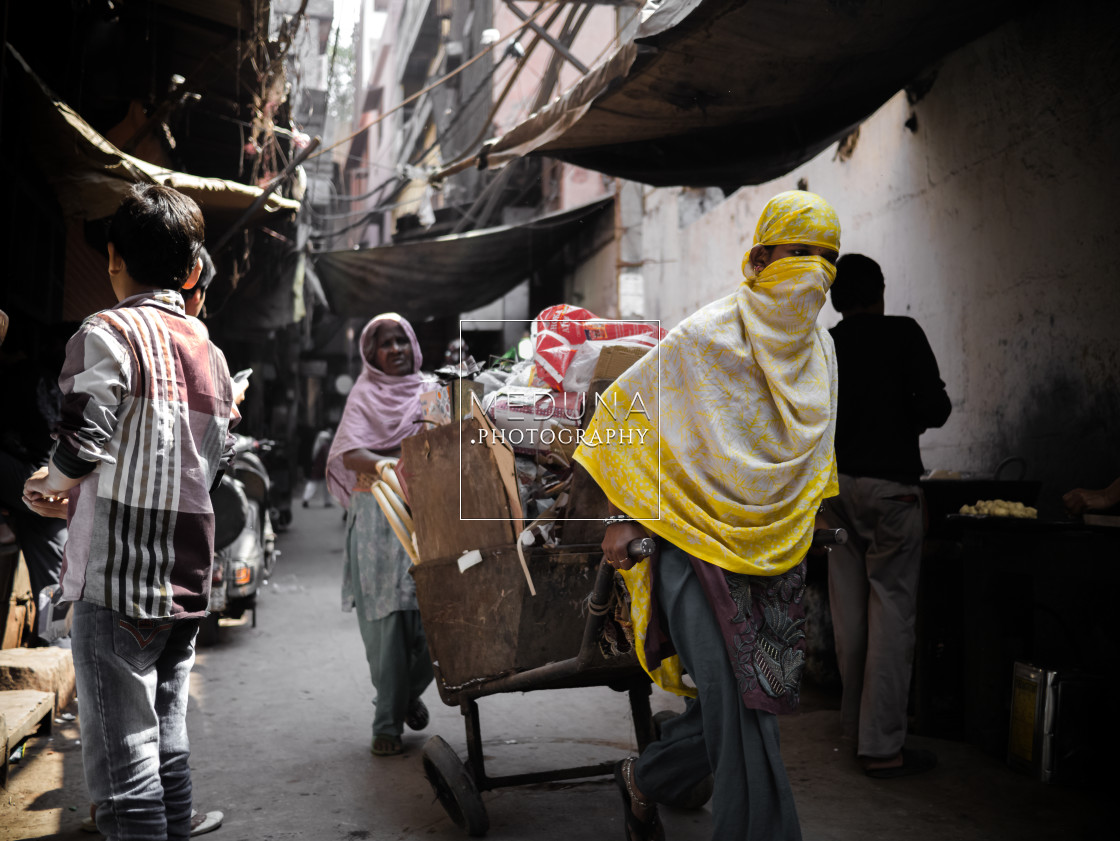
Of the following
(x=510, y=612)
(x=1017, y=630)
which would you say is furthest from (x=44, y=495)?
(x=1017, y=630)

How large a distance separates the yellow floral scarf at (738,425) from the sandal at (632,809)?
18.1 inches

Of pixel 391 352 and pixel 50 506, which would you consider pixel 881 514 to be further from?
pixel 50 506

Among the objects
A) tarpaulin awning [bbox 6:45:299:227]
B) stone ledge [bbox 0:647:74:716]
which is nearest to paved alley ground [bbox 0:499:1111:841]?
stone ledge [bbox 0:647:74:716]

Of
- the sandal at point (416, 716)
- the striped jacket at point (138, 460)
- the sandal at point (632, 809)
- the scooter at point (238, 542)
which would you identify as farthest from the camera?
the scooter at point (238, 542)

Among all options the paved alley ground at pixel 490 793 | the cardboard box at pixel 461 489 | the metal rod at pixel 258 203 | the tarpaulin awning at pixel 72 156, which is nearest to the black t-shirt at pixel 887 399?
the paved alley ground at pixel 490 793

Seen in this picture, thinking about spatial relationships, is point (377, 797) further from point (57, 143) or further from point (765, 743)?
point (57, 143)

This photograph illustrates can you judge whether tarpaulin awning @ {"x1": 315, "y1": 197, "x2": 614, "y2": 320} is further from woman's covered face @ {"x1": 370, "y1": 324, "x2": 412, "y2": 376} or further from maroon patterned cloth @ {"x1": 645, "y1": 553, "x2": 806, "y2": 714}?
maroon patterned cloth @ {"x1": 645, "y1": 553, "x2": 806, "y2": 714}

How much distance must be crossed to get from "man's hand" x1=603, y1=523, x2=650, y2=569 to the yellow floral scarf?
3 centimetres

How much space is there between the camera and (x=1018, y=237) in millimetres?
4758

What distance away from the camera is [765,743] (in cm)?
236

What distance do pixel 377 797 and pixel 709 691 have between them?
5.94 feet

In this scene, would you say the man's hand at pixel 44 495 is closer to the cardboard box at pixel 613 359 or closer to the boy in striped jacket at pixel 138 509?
the boy in striped jacket at pixel 138 509

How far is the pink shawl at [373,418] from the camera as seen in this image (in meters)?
4.57

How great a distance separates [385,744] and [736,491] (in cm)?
246
